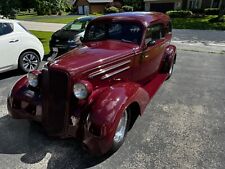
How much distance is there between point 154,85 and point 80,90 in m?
2.44

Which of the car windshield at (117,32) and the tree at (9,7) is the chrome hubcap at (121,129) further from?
the tree at (9,7)

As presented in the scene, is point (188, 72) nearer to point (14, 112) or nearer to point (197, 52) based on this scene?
point (197, 52)

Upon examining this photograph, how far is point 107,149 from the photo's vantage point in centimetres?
321

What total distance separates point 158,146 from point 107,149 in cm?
93

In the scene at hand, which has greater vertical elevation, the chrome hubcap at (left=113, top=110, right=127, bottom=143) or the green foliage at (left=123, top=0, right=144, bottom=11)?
the green foliage at (left=123, top=0, right=144, bottom=11)

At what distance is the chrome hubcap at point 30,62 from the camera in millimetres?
6910

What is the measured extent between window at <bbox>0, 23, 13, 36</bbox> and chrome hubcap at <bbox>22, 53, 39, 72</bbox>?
0.87 metres

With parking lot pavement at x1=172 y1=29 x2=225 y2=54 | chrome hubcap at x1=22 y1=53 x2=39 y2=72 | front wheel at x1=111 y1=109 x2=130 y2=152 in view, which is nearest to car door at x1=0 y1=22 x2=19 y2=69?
chrome hubcap at x1=22 y1=53 x2=39 y2=72

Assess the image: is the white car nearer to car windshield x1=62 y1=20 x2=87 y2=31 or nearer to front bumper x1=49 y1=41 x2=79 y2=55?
front bumper x1=49 y1=41 x2=79 y2=55

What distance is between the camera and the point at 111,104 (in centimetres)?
325

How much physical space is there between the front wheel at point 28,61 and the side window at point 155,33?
12.6 ft

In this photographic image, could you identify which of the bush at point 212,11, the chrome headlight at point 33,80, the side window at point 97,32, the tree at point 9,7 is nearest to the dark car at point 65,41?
the tree at point 9,7

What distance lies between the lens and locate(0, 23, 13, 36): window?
6223 mm

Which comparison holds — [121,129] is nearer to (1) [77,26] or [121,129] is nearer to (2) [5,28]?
(2) [5,28]
